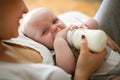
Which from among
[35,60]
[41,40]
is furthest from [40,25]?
[35,60]

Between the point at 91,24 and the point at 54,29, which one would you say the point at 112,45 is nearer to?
the point at 91,24

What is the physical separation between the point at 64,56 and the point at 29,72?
0.80ft

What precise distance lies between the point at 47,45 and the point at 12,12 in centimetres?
34

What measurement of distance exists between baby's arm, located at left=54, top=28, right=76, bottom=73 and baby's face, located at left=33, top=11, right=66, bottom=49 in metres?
0.06

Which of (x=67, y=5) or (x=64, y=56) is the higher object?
(x=67, y=5)

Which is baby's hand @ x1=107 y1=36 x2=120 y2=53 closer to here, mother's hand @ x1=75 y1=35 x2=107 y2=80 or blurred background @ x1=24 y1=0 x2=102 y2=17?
mother's hand @ x1=75 y1=35 x2=107 y2=80

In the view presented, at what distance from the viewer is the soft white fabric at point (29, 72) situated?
0.75m

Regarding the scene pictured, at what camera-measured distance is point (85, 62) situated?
94cm

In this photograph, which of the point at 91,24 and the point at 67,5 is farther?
the point at 67,5

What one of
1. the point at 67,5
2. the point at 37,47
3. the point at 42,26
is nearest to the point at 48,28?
the point at 42,26

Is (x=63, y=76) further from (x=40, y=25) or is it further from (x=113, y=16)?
(x=113, y=16)

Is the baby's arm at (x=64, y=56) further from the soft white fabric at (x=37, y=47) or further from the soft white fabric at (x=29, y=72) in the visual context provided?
the soft white fabric at (x=29, y=72)

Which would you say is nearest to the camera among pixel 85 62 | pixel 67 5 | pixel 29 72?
pixel 29 72

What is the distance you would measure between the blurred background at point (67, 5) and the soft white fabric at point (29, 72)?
1514 millimetres
